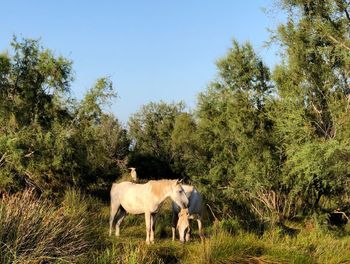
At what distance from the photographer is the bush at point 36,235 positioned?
788 centimetres

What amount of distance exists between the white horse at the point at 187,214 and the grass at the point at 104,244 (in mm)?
659

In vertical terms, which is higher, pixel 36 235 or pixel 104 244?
pixel 36 235

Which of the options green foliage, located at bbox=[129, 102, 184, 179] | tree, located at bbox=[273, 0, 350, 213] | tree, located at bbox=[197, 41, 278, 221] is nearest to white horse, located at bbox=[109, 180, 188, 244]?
tree, located at bbox=[273, 0, 350, 213]

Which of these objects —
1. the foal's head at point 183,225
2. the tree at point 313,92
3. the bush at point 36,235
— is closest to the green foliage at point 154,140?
the tree at point 313,92

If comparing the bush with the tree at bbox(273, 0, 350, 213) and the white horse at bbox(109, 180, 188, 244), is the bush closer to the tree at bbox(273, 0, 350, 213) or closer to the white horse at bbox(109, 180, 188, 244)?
the white horse at bbox(109, 180, 188, 244)

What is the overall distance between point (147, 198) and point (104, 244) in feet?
9.60

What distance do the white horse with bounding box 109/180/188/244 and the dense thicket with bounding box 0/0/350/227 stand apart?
5160mm

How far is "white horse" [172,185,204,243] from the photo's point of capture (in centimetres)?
1352

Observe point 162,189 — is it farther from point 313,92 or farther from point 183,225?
point 313,92

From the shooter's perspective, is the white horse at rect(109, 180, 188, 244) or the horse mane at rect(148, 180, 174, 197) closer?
the white horse at rect(109, 180, 188, 244)

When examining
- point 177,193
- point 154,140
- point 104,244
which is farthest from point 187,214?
point 154,140

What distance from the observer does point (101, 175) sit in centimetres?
2622

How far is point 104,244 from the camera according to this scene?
34.2 feet

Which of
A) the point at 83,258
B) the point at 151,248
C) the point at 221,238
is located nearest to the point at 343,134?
the point at 221,238
